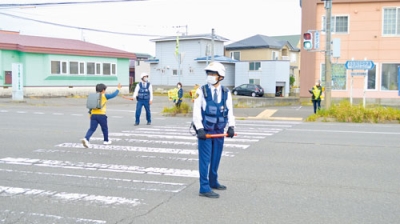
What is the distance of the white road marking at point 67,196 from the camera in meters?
6.16

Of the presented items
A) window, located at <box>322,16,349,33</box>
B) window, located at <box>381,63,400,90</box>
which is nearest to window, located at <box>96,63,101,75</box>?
window, located at <box>322,16,349,33</box>

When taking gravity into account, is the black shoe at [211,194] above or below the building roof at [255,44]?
below

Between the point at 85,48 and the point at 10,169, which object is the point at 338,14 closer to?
the point at 85,48

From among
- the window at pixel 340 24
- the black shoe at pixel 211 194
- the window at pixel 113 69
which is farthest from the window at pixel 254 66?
the black shoe at pixel 211 194

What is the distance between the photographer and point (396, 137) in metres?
13.0

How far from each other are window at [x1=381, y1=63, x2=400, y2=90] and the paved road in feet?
50.5

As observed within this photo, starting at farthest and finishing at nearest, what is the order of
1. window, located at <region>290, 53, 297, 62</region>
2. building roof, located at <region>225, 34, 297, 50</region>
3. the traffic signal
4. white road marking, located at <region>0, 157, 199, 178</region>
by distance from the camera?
window, located at <region>290, 53, 297, 62</region> → building roof, located at <region>225, 34, 297, 50</region> → the traffic signal → white road marking, located at <region>0, 157, 199, 178</region>

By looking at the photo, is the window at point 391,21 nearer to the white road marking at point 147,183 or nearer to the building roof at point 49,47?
the building roof at point 49,47

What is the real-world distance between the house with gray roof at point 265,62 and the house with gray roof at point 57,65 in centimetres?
1410

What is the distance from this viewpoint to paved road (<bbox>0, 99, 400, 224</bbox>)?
18.6 ft

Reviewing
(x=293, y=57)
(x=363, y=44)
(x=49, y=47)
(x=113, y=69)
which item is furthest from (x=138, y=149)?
(x=293, y=57)

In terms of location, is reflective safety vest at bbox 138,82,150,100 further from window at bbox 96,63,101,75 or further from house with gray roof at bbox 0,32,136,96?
window at bbox 96,63,101,75

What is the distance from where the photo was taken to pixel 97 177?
302 inches

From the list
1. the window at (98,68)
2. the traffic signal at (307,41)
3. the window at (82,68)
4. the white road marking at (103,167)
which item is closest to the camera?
the white road marking at (103,167)
